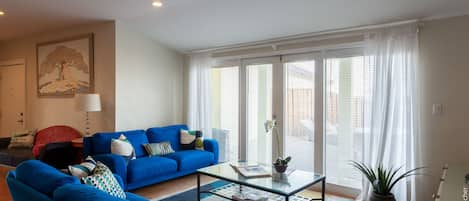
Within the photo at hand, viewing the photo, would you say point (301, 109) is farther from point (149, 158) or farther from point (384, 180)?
point (149, 158)

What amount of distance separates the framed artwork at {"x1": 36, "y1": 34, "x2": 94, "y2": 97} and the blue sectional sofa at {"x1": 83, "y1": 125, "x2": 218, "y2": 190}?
1164mm

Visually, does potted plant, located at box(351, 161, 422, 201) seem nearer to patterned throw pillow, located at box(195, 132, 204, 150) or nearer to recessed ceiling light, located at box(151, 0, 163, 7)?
patterned throw pillow, located at box(195, 132, 204, 150)

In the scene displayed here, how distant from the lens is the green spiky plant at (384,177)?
3121 mm

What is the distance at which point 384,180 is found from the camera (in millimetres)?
3119

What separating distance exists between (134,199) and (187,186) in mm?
1887

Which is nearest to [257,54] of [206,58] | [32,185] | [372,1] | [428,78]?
[206,58]

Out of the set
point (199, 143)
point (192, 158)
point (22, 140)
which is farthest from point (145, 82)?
point (22, 140)

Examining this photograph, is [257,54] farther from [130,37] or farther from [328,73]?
[130,37]

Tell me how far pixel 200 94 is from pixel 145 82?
96 centimetres

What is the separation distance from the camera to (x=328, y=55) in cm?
413

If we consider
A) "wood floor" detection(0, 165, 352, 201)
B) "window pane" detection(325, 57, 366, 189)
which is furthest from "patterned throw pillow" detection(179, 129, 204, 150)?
"window pane" detection(325, 57, 366, 189)

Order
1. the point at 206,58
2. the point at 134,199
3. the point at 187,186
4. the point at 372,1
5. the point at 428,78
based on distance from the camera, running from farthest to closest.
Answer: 1. the point at 206,58
2. the point at 187,186
3. the point at 428,78
4. the point at 372,1
5. the point at 134,199

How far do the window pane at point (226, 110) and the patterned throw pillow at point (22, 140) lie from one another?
317cm

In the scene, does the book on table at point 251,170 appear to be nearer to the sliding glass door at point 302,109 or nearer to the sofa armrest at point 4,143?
the sliding glass door at point 302,109
